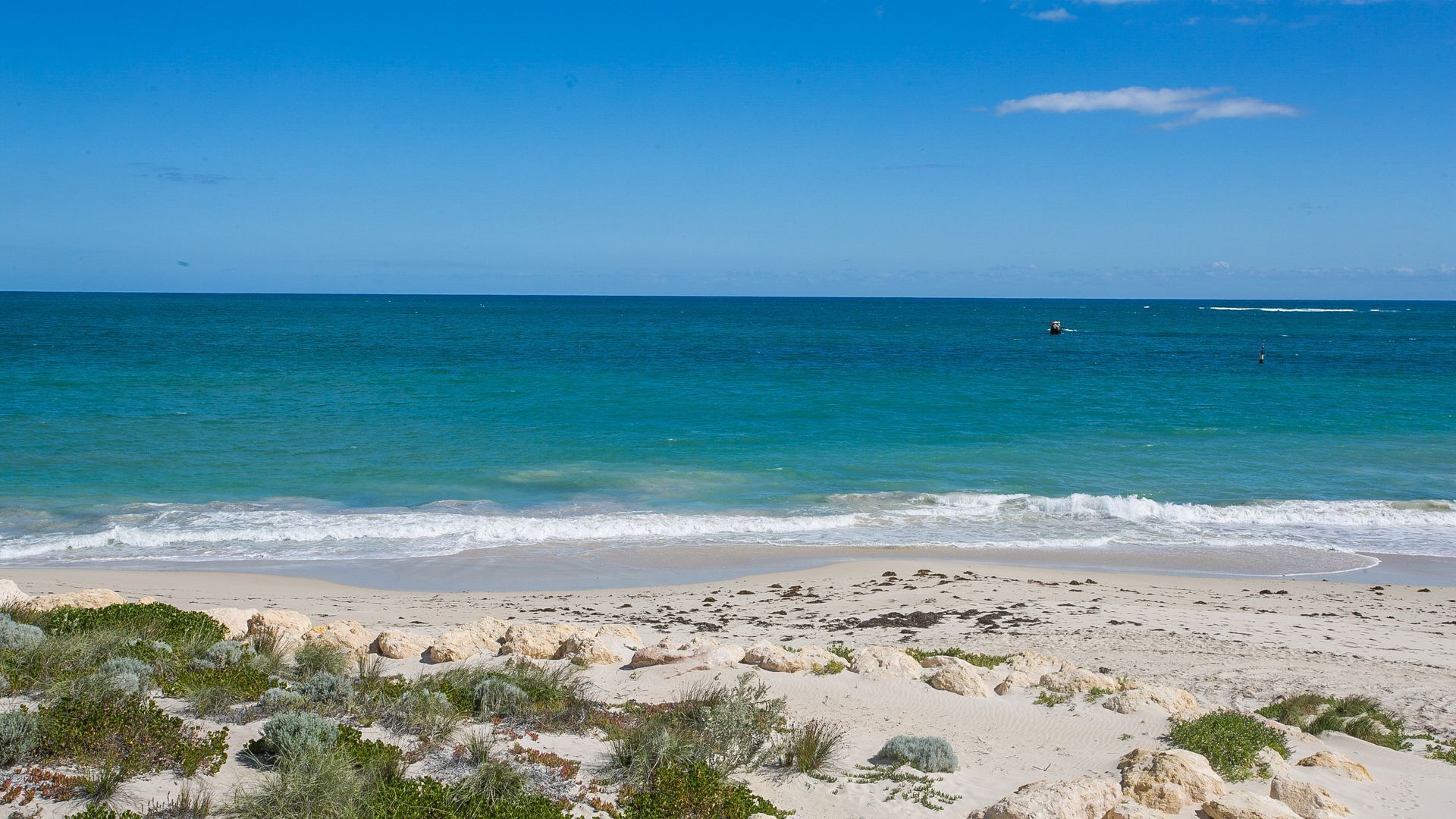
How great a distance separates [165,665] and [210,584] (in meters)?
8.01

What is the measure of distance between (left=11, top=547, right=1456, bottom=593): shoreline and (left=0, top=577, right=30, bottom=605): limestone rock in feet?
16.3

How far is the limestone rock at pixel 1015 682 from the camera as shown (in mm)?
9477

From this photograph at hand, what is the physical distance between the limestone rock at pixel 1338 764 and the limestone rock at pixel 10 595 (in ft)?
45.0

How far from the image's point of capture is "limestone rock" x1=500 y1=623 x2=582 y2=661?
10172 millimetres

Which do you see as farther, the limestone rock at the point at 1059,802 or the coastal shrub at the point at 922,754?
the coastal shrub at the point at 922,754

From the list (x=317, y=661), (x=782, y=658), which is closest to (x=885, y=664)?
(x=782, y=658)

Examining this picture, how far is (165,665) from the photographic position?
8.52 m

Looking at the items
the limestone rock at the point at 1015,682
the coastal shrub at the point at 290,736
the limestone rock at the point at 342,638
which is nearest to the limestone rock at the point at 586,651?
the limestone rock at the point at 342,638

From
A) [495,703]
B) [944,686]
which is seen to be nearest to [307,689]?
[495,703]

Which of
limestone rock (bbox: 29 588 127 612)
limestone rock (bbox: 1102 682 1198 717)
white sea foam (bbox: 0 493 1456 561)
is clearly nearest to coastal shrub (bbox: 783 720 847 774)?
limestone rock (bbox: 1102 682 1198 717)

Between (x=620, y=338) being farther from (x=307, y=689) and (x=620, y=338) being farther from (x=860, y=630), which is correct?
(x=307, y=689)

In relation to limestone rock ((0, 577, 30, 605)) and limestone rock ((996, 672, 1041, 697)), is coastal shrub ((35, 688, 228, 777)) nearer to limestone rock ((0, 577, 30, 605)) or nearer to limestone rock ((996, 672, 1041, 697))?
limestone rock ((0, 577, 30, 605))

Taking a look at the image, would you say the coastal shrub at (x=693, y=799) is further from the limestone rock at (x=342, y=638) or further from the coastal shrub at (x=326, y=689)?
the limestone rock at (x=342, y=638)

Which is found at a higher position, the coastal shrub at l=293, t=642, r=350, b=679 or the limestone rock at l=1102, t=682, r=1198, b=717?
the coastal shrub at l=293, t=642, r=350, b=679
